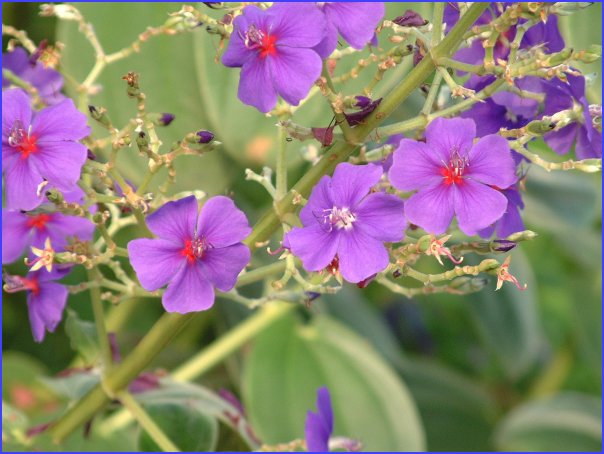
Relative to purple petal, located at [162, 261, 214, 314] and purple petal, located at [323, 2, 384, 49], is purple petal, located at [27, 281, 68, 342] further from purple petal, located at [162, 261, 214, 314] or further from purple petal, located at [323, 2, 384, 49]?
purple petal, located at [323, 2, 384, 49]

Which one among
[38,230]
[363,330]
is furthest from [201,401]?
[363,330]

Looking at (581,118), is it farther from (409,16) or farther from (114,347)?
(114,347)

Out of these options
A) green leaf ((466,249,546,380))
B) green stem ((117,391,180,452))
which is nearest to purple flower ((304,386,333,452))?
green stem ((117,391,180,452))

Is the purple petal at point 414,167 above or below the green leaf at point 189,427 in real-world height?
above

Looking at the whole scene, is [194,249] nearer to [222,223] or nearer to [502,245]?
[222,223]

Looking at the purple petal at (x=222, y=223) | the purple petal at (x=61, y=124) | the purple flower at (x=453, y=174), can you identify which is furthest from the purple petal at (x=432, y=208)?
the purple petal at (x=61, y=124)

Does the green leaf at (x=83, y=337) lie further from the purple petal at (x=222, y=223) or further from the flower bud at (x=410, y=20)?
the flower bud at (x=410, y=20)

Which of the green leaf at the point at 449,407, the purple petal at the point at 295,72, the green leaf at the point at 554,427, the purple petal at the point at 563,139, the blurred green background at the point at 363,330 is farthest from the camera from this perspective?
the green leaf at the point at 449,407
